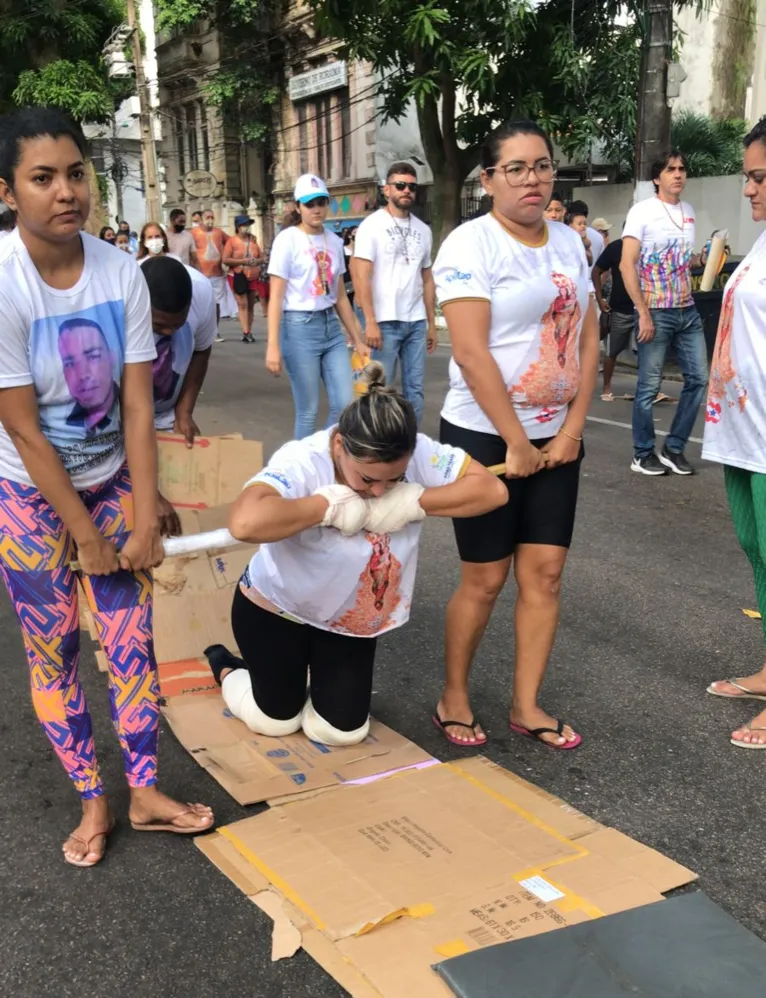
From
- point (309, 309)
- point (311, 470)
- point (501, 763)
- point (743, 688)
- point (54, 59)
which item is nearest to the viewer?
point (311, 470)

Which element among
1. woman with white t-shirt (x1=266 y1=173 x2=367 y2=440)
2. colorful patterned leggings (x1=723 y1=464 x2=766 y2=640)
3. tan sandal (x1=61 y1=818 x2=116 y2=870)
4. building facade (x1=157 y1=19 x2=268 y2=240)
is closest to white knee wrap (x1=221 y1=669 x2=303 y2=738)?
tan sandal (x1=61 y1=818 x2=116 y2=870)

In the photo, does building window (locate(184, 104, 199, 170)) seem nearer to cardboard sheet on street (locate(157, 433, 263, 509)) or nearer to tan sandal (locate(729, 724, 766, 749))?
cardboard sheet on street (locate(157, 433, 263, 509))

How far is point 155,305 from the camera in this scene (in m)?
3.25

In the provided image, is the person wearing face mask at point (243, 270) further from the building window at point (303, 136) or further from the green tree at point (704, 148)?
the building window at point (303, 136)

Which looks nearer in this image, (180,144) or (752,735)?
(752,735)

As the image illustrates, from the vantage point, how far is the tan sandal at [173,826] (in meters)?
2.61

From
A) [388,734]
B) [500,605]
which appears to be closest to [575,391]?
[388,734]

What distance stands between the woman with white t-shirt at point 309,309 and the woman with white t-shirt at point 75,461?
3.33 meters

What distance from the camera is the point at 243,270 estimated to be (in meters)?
15.0

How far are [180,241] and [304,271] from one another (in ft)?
27.9

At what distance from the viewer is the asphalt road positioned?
2.20 metres

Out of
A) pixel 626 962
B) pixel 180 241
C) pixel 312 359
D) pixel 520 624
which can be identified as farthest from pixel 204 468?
pixel 180 241

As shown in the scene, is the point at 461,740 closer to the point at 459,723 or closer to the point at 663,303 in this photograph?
the point at 459,723

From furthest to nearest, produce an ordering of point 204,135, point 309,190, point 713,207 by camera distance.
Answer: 1. point 204,135
2. point 713,207
3. point 309,190
